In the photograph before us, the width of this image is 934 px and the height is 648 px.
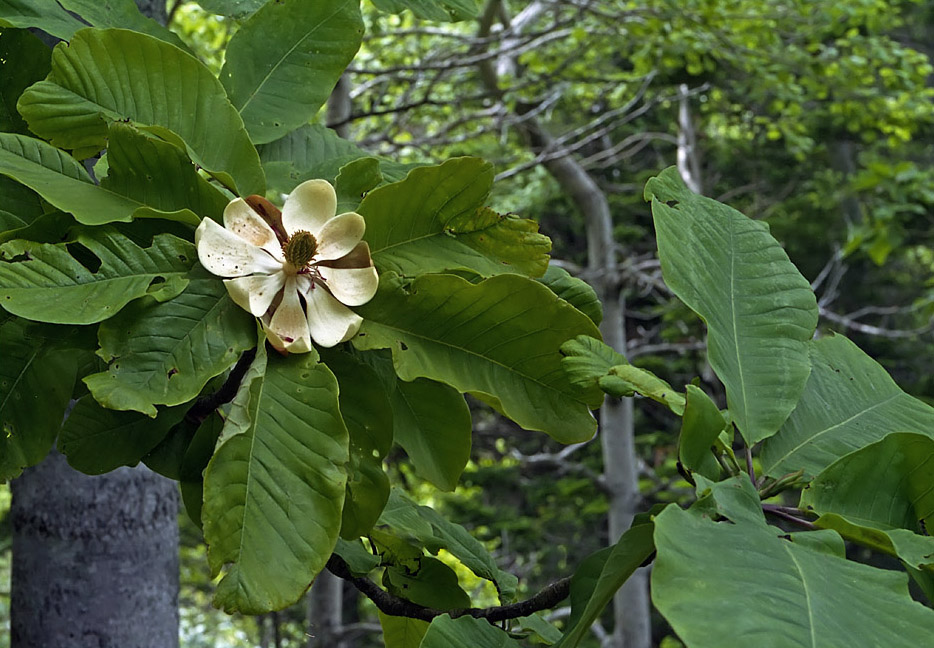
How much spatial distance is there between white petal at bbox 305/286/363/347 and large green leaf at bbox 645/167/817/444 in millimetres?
272

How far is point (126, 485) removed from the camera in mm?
1581

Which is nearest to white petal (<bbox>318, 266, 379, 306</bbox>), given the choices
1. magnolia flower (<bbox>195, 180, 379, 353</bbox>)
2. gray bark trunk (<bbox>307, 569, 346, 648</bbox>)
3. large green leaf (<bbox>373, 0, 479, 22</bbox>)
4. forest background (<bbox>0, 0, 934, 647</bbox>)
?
magnolia flower (<bbox>195, 180, 379, 353</bbox>)

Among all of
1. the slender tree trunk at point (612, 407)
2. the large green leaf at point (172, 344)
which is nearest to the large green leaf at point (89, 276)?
the large green leaf at point (172, 344)

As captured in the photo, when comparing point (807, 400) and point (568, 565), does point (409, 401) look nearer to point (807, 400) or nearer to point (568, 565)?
point (807, 400)

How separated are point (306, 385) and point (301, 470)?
7cm

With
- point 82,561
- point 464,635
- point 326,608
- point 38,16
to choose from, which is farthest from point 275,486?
point 326,608

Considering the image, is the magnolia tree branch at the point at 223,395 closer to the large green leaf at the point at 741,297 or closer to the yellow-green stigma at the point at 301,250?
the yellow-green stigma at the point at 301,250

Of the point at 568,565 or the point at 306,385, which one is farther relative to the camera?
the point at 568,565

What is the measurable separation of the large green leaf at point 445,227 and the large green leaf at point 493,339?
0.04 meters

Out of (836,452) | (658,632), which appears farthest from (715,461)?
(658,632)

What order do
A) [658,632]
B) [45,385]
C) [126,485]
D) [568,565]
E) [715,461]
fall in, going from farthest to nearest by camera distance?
[658,632]
[568,565]
[126,485]
[45,385]
[715,461]

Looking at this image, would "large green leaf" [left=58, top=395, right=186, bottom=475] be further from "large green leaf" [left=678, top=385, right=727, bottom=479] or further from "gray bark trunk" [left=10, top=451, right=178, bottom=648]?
"gray bark trunk" [left=10, top=451, right=178, bottom=648]

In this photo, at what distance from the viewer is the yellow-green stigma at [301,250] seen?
2.52ft

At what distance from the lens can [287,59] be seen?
96 cm
